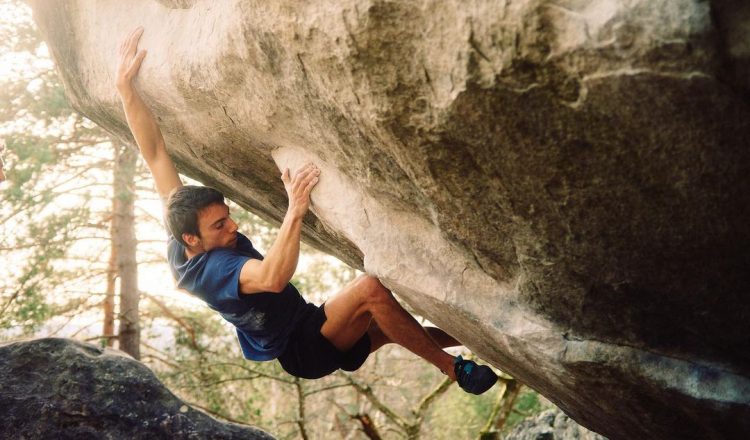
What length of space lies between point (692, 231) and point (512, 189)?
0.69m

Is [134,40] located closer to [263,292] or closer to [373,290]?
[263,292]

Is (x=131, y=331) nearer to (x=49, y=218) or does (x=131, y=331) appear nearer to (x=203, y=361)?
(x=203, y=361)

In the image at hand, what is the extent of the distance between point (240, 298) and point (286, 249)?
0.55 metres

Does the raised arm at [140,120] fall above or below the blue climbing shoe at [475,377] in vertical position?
above

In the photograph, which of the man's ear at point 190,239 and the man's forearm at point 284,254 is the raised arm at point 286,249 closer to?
the man's forearm at point 284,254

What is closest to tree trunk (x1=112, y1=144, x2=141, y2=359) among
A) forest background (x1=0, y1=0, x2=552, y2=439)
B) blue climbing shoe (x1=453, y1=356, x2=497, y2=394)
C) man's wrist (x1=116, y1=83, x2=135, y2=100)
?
forest background (x1=0, y1=0, x2=552, y2=439)

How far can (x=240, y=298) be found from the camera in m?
3.48

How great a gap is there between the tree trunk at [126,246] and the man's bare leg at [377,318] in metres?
6.21

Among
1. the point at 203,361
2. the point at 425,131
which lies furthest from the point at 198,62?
the point at 203,361

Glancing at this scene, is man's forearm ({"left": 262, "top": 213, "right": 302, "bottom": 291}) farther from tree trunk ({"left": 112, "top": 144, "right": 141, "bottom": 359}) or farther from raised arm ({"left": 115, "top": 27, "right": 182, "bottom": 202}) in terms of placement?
tree trunk ({"left": 112, "top": 144, "right": 141, "bottom": 359})

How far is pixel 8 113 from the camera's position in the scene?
8.58m

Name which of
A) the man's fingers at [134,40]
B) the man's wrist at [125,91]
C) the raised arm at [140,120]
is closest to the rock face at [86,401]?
the raised arm at [140,120]

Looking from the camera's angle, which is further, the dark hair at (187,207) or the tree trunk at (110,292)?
the tree trunk at (110,292)

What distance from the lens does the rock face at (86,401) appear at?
401 cm
